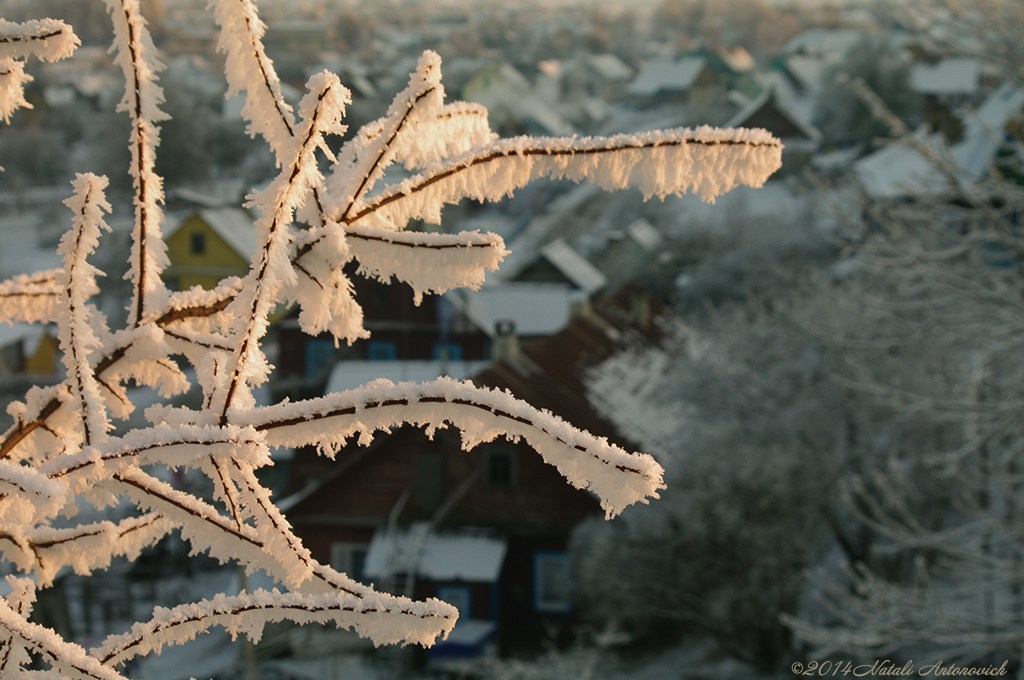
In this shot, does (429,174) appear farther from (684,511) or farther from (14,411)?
(684,511)

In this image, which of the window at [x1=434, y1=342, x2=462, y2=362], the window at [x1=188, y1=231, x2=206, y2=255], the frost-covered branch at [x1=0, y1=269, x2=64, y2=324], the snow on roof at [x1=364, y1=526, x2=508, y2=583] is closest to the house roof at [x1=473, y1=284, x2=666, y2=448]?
the window at [x1=434, y1=342, x2=462, y2=362]

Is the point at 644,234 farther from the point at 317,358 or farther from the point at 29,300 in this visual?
the point at 29,300

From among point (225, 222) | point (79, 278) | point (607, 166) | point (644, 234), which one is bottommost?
point (79, 278)

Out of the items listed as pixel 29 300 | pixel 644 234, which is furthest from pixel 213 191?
pixel 29 300

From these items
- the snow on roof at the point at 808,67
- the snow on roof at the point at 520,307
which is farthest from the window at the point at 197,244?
the snow on roof at the point at 808,67

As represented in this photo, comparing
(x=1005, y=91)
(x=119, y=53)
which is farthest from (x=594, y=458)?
(x=1005, y=91)

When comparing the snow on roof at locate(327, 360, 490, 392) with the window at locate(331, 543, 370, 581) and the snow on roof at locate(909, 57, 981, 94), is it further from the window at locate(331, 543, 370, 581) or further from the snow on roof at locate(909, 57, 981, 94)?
the snow on roof at locate(909, 57, 981, 94)
